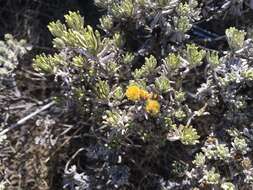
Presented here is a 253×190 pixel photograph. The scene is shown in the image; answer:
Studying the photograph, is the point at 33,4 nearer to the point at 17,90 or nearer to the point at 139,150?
the point at 17,90

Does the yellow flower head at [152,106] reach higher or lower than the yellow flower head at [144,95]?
lower

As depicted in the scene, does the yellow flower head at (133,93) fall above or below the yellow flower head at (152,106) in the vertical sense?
above

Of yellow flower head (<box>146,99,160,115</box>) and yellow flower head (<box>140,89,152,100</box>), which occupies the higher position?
yellow flower head (<box>140,89,152,100</box>)

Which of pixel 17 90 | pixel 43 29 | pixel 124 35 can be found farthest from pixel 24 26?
pixel 124 35

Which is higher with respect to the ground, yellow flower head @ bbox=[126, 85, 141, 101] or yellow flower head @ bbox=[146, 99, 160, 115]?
yellow flower head @ bbox=[126, 85, 141, 101]
